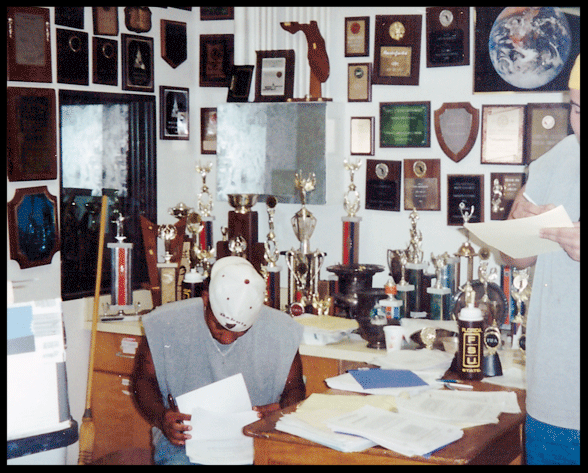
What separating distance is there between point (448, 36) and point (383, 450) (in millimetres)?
2513

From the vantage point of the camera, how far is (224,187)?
4.38 meters

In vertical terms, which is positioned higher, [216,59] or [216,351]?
[216,59]

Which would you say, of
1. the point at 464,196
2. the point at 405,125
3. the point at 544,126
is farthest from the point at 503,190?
the point at 405,125

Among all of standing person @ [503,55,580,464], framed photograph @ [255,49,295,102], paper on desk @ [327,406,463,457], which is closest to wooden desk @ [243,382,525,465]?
paper on desk @ [327,406,463,457]

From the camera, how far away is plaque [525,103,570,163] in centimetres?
360

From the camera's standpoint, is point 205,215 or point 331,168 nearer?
point 331,168

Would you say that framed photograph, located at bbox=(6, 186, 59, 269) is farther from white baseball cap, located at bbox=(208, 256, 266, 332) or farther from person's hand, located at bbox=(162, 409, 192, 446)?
person's hand, located at bbox=(162, 409, 192, 446)

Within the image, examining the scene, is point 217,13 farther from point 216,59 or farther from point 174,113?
point 174,113

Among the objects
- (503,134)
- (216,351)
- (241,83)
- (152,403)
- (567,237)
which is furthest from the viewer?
(241,83)

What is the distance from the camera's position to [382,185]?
409cm

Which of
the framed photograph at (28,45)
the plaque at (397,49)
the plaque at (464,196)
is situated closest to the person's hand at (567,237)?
the plaque at (464,196)

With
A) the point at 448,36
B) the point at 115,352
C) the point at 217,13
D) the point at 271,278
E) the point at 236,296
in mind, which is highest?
the point at 217,13

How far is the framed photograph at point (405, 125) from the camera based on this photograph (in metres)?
3.95
